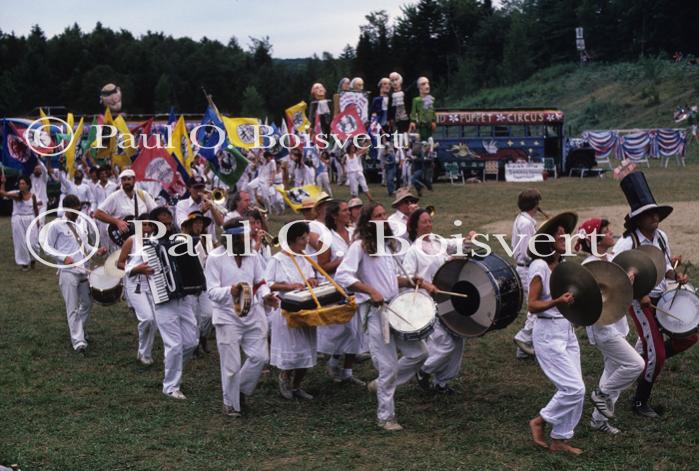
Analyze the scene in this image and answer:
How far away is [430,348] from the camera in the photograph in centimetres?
846

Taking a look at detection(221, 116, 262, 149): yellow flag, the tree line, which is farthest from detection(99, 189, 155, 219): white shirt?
the tree line

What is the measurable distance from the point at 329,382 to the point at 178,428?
1.86 meters

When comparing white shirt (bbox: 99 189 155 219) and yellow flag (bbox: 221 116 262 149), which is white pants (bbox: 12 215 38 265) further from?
white shirt (bbox: 99 189 155 219)

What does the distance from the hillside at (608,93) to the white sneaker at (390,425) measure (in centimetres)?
4439

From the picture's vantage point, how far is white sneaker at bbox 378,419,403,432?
747 cm

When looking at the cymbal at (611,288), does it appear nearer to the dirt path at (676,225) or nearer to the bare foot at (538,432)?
the bare foot at (538,432)

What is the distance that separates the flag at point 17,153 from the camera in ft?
57.7

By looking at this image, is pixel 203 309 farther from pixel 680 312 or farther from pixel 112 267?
pixel 680 312

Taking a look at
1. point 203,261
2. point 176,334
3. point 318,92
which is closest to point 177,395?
point 176,334

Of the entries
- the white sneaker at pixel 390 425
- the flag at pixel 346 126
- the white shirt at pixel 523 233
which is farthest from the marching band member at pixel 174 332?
the flag at pixel 346 126

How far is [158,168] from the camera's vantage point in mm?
13367

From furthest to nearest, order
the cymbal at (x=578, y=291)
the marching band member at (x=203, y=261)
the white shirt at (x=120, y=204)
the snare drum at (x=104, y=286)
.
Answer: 1. the white shirt at (x=120, y=204)
2. the snare drum at (x=104, y=286)
3. the marching band member at (x=203, y=261)
4. the cymbal at (x=578, y=291)

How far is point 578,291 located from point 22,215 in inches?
513

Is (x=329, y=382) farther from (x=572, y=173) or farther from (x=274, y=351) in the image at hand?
(x=572, y=173)
